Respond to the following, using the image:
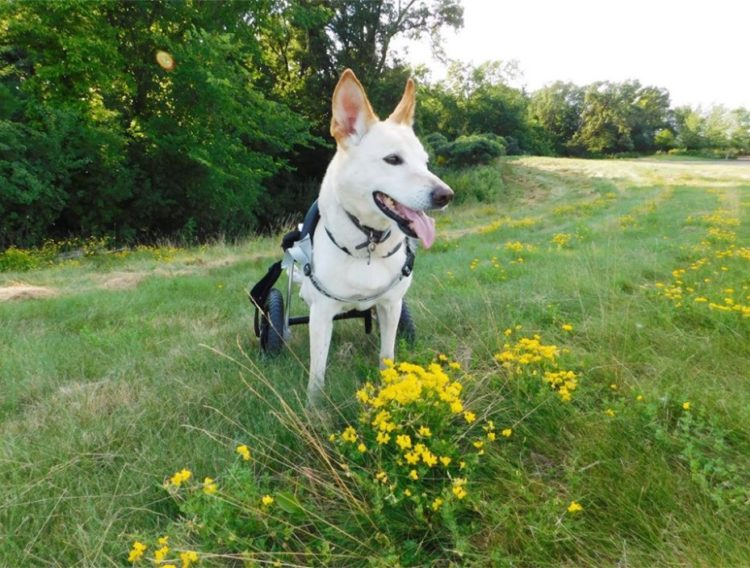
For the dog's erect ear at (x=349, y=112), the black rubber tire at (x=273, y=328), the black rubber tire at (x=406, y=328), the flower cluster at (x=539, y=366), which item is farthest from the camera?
the black rubber tire at (x=406, y=328)

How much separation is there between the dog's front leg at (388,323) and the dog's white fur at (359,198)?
0.06 metres

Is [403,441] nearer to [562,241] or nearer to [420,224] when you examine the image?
[420,224]

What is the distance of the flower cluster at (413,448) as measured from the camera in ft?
4.69

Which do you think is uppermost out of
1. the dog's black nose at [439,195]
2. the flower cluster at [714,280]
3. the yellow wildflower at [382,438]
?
the dog's black nose at [439,195]

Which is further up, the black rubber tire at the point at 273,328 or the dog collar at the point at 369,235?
the dog collar at the point at 369,235

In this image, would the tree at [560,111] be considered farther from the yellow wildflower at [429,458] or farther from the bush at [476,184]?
the yellow wildflower at [429,458]

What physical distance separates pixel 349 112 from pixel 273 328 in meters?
1.44

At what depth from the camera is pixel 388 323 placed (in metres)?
2.59

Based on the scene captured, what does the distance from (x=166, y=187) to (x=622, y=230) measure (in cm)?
1319

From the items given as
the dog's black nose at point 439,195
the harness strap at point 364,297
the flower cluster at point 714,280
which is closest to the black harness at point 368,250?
the harness strap at point 364,297

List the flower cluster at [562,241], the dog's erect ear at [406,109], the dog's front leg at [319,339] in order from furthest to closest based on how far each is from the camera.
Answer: the flower cluster at [562,241] → the dog's erect ear at [406,109] → the dog's front leg at [319,339]

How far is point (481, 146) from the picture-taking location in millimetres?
24953

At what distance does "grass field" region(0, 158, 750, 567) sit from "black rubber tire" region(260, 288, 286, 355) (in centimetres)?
13

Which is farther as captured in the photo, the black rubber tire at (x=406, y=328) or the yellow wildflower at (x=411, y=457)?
the black rubber tire at (x=406, y=328)
